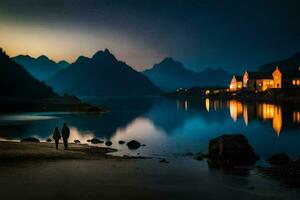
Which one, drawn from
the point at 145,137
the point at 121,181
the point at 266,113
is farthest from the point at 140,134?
the point at 266,113

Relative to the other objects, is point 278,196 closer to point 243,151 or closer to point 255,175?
point 255,175

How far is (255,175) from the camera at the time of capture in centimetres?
2681

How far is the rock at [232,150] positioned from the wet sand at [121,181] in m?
2.68

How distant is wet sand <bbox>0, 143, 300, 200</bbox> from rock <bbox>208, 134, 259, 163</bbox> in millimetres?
2681

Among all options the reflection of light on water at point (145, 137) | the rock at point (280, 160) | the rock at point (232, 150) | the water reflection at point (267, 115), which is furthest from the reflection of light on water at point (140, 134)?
the rock at point (280, 160)

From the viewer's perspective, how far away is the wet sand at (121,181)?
19938 millimetres

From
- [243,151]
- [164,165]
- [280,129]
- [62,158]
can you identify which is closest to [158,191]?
[164,165]

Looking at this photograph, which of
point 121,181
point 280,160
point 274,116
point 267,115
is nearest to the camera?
point 121,181

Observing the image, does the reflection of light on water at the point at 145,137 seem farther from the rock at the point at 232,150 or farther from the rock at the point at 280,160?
the rock at the point at 280,160

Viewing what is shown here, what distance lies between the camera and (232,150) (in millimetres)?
33000

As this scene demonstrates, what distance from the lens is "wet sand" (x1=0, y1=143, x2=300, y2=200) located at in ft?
65.4

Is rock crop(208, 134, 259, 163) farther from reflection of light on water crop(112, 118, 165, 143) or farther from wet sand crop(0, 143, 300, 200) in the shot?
reflection of light on water crop(112, 118, 165, 143)

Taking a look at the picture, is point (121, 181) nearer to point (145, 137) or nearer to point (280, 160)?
point (280, 160)

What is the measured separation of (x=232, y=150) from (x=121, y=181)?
1300 cm
